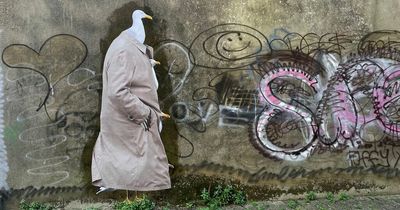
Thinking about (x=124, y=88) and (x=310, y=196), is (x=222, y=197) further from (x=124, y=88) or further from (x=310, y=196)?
(x=124, y=88)

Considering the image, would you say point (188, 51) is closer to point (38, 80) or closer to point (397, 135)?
point (38, 80)

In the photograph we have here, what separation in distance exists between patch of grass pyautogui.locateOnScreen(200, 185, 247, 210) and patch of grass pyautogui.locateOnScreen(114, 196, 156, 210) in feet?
1.79

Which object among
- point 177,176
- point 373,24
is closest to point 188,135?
point 177,176

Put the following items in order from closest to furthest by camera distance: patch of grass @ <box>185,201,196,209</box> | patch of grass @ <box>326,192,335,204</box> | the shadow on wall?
the shadow on wall, patch of grass @ <box>185,201,196,209</box>, patch of grass @ <box>326,192,335,204</box>

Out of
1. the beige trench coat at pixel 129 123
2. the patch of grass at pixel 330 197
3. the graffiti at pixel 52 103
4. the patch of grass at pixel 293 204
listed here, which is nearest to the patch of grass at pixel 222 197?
the patch of grass at pixel 293 204

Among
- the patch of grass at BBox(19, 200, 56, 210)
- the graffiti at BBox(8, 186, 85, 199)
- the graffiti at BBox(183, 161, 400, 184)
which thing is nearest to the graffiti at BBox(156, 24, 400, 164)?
the graffiti at BBox(183, 161, 400, 184)

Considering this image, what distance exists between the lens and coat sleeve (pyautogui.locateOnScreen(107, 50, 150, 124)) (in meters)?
4.68

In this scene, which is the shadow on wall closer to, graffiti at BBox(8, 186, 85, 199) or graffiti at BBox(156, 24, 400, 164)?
graffiti at BBox(156, 24, 400, 164)

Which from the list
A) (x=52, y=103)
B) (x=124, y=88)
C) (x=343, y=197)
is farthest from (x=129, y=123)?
(x=343, y=197)

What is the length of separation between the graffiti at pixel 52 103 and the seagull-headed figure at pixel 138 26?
538mm

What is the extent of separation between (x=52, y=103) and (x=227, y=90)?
1770 millimetres

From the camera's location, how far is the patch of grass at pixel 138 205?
17.4 ft

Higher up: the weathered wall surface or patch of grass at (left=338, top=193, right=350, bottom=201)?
the weathered wall surface

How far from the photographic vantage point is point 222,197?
5492 millimetres
